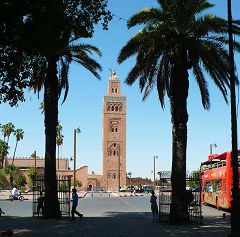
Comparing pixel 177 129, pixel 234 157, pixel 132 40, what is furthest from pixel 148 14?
pixel 234 157

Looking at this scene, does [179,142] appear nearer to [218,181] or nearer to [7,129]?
[218,181]

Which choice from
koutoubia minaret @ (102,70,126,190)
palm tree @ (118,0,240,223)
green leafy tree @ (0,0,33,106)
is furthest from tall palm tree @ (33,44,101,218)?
koutoubia minaret @ (102,70,126,190)

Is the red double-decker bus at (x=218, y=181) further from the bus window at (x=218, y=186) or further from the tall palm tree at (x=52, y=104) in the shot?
the tall palm tree at (x=52, y=104)

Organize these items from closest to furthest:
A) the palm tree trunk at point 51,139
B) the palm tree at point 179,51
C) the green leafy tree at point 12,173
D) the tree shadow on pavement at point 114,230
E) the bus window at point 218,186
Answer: the tree shadow on pavement at point 114,230, the palm tree at point 179,51, the palm tree trunk at point 51,139, the bus window at point 218,186, the green leafy tree at point 12,173

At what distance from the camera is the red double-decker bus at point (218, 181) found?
28656 mm

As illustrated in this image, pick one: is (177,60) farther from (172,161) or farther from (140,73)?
(172,161)

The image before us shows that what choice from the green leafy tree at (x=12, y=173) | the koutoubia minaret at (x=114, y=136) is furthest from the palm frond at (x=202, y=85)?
the koutoubia minaret at (x=114, y=136)

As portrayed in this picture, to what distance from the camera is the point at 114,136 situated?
140m

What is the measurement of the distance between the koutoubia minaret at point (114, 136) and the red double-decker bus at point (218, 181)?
9230 cm

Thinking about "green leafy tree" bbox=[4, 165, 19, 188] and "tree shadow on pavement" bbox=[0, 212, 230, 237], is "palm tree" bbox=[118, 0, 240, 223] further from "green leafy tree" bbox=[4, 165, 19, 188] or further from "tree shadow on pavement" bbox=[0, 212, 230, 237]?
"green leafy tree" bbox=[4, 165, 19, 188]

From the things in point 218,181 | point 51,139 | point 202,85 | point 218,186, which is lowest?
point 218,186

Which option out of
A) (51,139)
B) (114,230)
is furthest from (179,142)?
(51,139)

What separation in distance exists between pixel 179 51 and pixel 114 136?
119087mm

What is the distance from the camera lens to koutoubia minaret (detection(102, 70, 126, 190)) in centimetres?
13675
